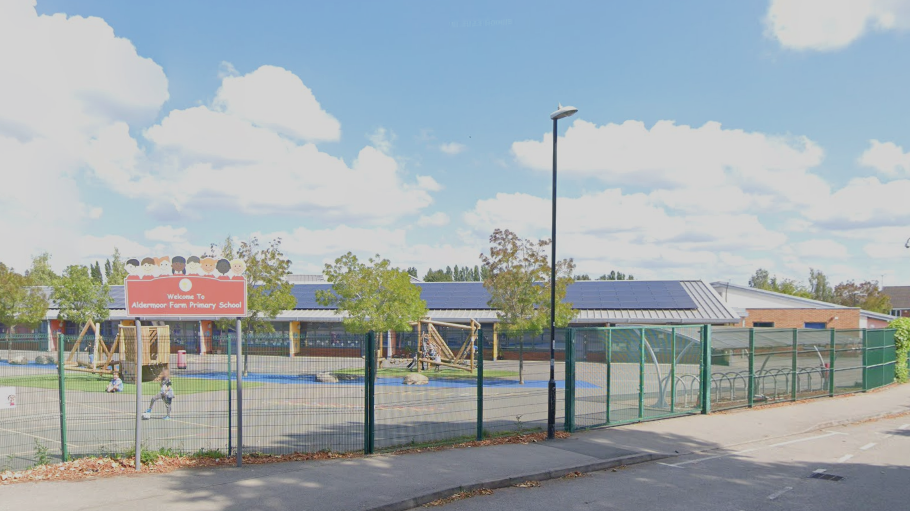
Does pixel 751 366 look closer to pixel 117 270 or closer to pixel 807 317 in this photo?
pixel 807 317

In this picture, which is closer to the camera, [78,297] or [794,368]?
[794,368]

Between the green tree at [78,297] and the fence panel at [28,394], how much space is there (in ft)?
115

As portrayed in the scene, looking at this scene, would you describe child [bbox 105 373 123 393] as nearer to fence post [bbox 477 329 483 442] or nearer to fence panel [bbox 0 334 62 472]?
fence panel [bbox 0 334 62 472]

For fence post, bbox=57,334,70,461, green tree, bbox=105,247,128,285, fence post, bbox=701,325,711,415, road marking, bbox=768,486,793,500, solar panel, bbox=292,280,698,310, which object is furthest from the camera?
green tree, bbox=105,247,128,285

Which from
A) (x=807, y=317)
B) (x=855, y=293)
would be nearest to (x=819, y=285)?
(x=855, y=293)

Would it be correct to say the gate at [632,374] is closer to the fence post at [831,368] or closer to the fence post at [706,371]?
the fence post at [706,371]

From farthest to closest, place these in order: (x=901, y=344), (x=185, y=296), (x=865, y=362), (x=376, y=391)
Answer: (x=901, y=344) < (x=865, y=362) < (x=376, y=391) < (x=185, y=296)

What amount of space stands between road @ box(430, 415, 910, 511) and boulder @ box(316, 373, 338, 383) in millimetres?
3231

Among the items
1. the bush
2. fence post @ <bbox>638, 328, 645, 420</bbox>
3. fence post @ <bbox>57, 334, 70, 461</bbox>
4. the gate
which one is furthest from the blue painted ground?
the bush

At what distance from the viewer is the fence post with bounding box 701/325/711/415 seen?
1761 cm

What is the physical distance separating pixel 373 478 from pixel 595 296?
42.1m

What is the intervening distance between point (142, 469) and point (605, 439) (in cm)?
861

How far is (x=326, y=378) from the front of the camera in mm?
10883

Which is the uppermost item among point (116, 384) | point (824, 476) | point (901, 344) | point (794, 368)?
point (901, 344)
